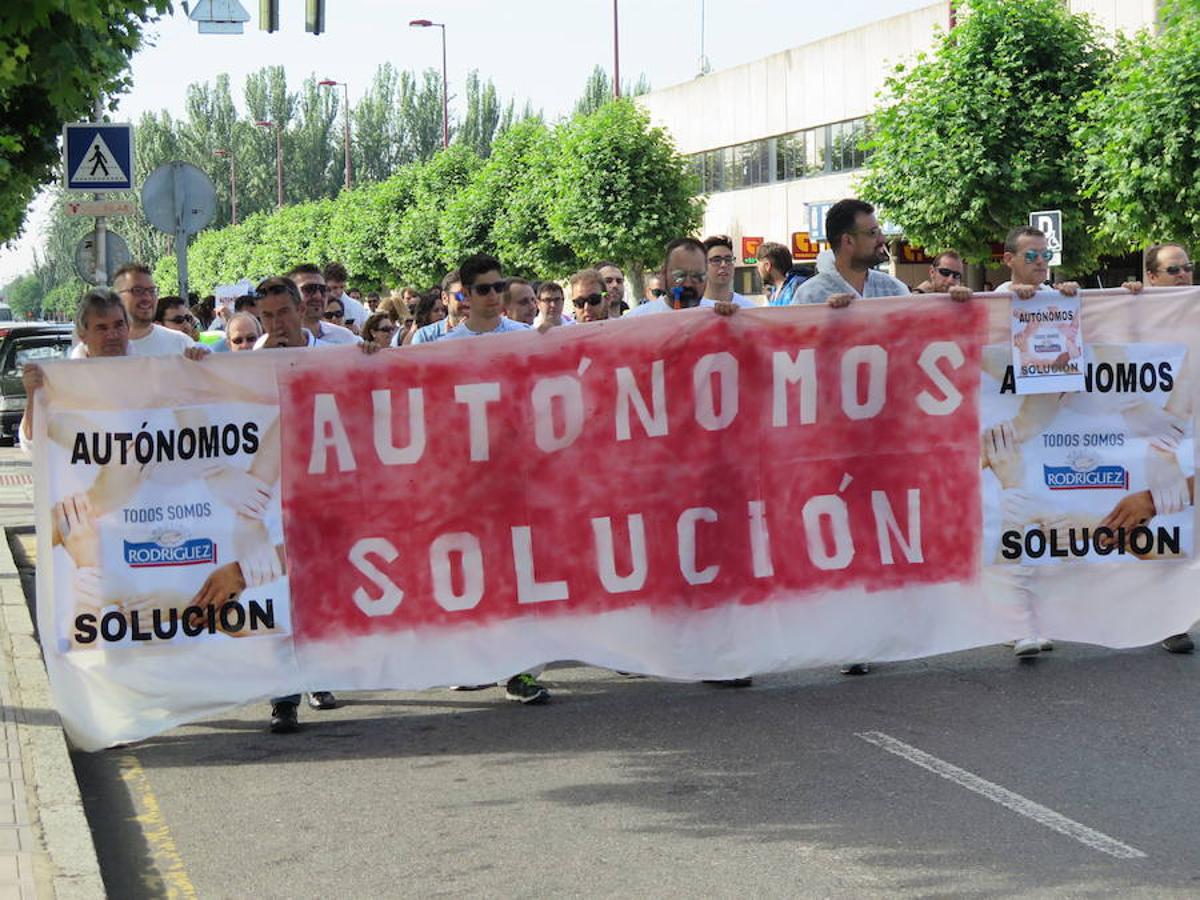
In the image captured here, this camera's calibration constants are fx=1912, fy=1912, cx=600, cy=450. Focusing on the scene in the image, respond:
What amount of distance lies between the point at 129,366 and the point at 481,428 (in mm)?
1533

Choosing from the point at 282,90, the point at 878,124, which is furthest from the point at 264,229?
the point at 878,124

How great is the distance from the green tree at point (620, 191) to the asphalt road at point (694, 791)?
41431 millimetres

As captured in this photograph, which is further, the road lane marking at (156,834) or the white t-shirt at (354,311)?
the white t-shirt at (354,311)

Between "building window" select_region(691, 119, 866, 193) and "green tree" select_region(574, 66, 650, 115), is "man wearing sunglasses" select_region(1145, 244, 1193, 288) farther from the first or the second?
"green tree" select_region(574, 66, 650, 115)

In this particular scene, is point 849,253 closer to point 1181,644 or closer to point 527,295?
point 1181,644

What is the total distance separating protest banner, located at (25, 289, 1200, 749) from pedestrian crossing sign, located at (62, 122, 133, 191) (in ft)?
29.6

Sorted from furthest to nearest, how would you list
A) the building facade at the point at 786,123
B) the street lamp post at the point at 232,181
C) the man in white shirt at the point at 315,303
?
1. the street lamp post at the point at 232,181
2. the building facade at the point at 786,123
3. the man in white shirt at the point at 315,303

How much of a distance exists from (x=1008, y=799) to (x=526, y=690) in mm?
2687

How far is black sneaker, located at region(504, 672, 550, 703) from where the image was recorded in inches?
339

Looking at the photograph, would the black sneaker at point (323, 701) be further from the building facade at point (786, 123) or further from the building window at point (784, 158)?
the building window at point (784, 158)

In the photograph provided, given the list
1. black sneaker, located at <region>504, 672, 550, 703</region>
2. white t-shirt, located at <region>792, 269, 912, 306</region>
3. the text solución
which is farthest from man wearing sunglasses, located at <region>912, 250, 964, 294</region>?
black sneaker, located at <region>504, 672, 550, 703</region>

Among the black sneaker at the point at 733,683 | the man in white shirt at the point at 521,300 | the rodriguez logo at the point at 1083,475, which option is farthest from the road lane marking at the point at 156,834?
the man in white shirt at the point at 521,300

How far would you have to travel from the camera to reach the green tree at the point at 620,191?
164 ft

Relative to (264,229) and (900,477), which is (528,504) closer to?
(900,477)
